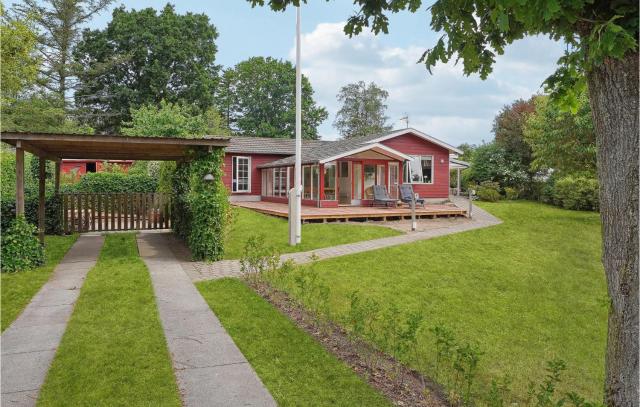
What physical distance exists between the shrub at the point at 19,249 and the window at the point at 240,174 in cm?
1617

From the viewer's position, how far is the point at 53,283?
778 cm

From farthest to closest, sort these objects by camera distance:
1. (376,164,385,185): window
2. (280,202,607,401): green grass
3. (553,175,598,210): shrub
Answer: (553,175,598,210): shrub
(376,164,385,185): window
(280,202,607,401): green grass

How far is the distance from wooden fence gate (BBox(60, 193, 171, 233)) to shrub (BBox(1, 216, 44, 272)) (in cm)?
542

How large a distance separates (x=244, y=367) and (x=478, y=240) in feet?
35.3

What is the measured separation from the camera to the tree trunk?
285 cm

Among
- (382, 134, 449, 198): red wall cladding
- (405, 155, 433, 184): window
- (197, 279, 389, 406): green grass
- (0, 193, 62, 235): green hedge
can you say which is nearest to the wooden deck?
(405, 155, 433, 184): window

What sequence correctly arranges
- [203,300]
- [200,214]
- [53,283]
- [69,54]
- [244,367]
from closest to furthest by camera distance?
[244,367] → [203,300] → [53,283] → [200,214] → [69,54]

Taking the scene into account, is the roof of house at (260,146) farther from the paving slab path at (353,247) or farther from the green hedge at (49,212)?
the green hedge at (49,212)

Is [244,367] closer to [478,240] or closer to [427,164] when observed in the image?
[478,240]

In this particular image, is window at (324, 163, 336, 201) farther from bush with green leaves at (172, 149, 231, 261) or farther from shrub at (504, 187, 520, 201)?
shrub at (504, 187, 520, 201)

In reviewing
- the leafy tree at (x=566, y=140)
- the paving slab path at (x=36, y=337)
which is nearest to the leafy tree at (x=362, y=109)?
the leafy tree at (x=566, y=140)

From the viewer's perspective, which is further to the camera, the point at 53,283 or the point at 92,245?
the point at 92,245

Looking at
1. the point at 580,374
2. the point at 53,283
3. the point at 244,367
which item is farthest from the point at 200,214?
the point at 580,374

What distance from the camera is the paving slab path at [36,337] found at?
→ 3859 mm
